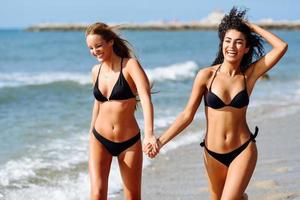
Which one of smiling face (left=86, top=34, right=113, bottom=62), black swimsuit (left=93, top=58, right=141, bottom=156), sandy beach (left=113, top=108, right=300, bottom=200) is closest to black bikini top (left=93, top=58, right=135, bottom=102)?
black swimsuit (left=93, top=58, right=141, bottom=156)

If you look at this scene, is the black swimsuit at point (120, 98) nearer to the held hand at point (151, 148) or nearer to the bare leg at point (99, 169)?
the bare leg at point (99, 169)

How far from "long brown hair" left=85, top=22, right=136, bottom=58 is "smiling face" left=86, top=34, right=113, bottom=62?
28mm

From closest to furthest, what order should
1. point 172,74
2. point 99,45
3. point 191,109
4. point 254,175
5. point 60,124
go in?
point 191,109 < point 99,45 < point 254,175 < point 60,124 < point 172,74

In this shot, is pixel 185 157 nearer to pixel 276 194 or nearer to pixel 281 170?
pixel 281 170

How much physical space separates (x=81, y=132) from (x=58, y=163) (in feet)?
9.82

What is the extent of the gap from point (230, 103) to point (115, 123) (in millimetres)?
982

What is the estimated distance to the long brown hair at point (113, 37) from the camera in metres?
5.31

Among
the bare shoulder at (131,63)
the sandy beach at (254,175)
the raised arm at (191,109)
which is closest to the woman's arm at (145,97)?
the bare shoulder at (131,63)

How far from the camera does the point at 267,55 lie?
5.11 meters

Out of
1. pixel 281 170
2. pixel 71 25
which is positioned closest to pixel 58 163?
pixel 281 170

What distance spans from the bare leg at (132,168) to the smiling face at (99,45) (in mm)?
794

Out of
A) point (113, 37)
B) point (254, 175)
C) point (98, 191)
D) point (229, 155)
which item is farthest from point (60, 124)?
point (229, 155)

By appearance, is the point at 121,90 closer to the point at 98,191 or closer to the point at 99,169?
the point at 99,169

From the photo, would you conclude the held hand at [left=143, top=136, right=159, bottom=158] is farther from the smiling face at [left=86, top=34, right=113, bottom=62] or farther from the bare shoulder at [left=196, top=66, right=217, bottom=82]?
the smiling face at [left=86, top=34, right=113, bottom=62]
